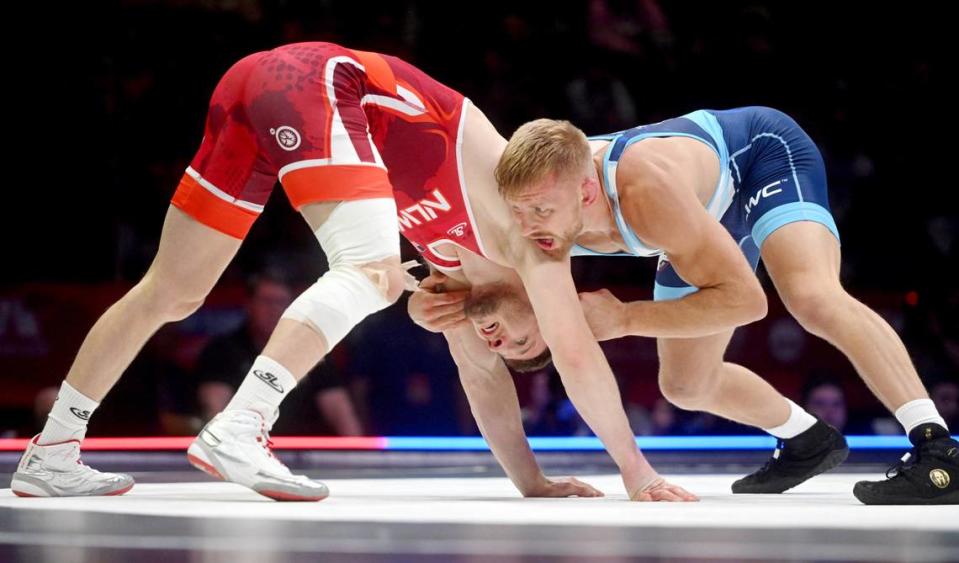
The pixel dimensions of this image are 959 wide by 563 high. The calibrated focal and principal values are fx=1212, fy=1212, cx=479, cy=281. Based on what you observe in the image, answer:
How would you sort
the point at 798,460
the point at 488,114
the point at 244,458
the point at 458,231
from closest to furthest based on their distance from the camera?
the point at 244,458 < the point at 458,231 < the point at 798,460 < the point at 488,114

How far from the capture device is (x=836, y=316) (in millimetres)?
2512

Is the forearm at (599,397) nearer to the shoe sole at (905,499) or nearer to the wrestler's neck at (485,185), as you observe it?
the wrestler's neck at (485,185)

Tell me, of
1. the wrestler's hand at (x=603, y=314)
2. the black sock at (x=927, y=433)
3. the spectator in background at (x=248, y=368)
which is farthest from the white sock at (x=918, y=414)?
the spectator in background at (x=248, y=368)

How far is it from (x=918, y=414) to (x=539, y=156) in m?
0.92

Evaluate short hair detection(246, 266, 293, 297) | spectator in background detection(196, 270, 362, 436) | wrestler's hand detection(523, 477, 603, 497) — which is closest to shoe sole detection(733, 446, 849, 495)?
wrestler's hand detection(523, 477, 603, 497)

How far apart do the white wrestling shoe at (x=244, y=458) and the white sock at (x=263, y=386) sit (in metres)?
0.02

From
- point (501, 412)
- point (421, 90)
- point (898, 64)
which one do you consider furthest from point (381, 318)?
point (898, 64)

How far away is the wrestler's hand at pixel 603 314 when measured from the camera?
2562mm

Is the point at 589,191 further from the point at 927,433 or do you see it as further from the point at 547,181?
the point at 927,433

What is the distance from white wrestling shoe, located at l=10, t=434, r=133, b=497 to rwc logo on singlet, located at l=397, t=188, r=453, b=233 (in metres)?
0.85

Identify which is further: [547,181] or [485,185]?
[485,185]

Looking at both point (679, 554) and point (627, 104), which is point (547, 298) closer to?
point (679, 554)

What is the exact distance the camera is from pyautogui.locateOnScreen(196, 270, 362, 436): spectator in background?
4.79 metres

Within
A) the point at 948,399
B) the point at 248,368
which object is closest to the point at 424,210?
the point at 248,368
